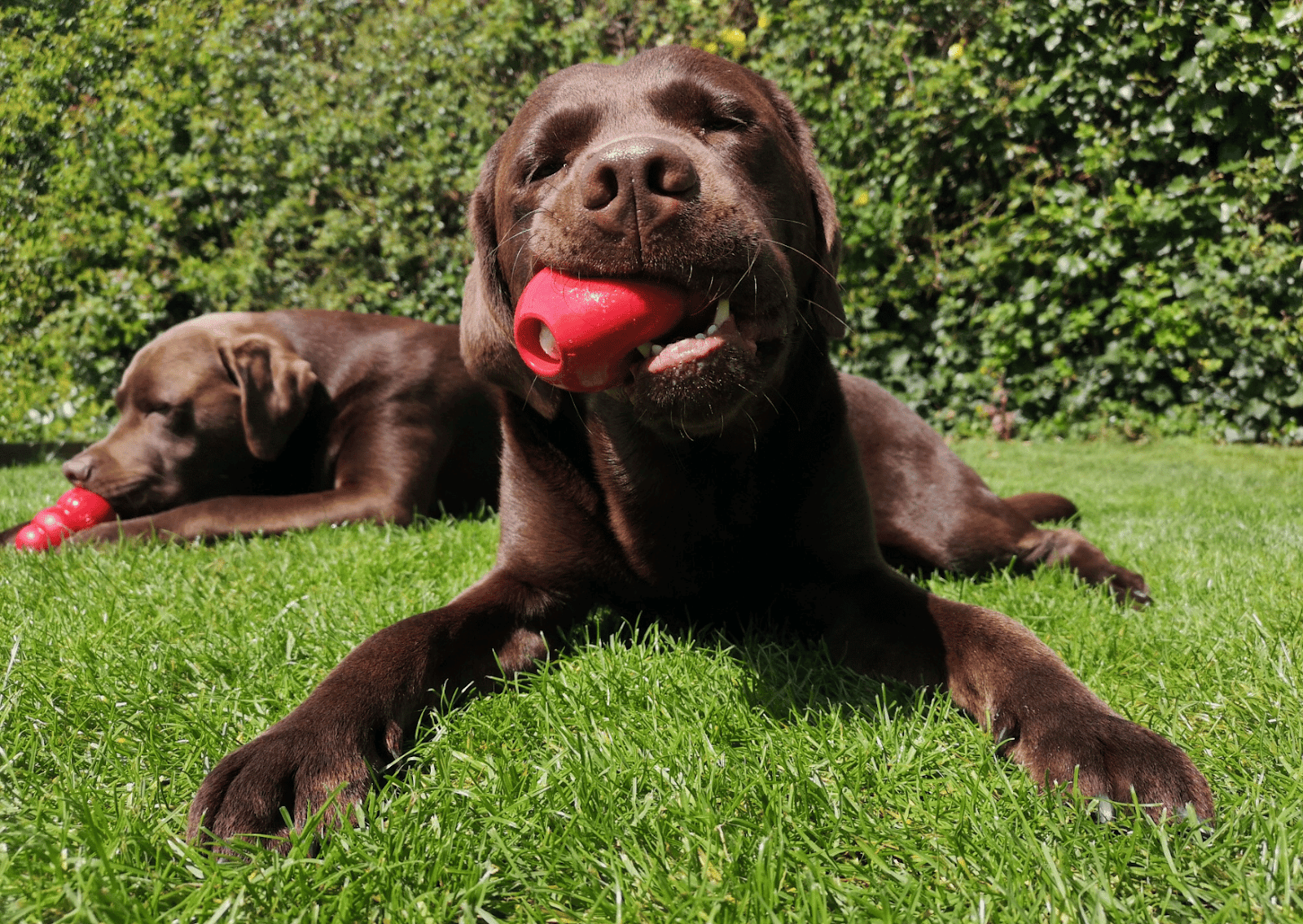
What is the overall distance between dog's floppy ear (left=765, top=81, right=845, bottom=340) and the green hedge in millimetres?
4292

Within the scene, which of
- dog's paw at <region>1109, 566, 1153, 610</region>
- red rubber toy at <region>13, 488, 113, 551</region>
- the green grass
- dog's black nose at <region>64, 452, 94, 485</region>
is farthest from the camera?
dog's black nose at <region>64, 452, 94, 485</region>

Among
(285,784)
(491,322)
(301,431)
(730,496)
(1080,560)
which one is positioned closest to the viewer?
(285,784)

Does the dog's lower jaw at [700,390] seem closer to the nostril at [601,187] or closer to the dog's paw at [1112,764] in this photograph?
the nostril at [601,187]

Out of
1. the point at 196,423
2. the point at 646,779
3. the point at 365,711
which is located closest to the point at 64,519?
the point at 196,423

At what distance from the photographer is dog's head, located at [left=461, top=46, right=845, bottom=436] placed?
1.50 m

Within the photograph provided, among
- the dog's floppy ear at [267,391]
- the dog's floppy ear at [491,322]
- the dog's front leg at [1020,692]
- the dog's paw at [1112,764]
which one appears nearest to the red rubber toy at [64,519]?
the dog's floppy ear at [267,391]

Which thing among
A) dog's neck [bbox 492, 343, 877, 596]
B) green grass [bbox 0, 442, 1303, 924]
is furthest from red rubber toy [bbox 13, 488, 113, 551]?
dog's neck [bbox 492, 343, 877, 596]

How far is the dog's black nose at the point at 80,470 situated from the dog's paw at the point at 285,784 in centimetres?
291

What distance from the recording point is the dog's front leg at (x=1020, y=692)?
125 centimetres

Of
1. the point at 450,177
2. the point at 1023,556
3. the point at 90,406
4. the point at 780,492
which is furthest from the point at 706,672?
the point at 90,406

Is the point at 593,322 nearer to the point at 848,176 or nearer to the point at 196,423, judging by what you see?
the point at 196,423

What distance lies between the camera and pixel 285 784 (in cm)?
128

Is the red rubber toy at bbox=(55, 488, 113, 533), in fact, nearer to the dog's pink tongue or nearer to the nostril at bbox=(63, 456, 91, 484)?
the nostril at bbox=(63, 456, 91, 484)

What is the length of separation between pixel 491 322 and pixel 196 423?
2.21 metres
